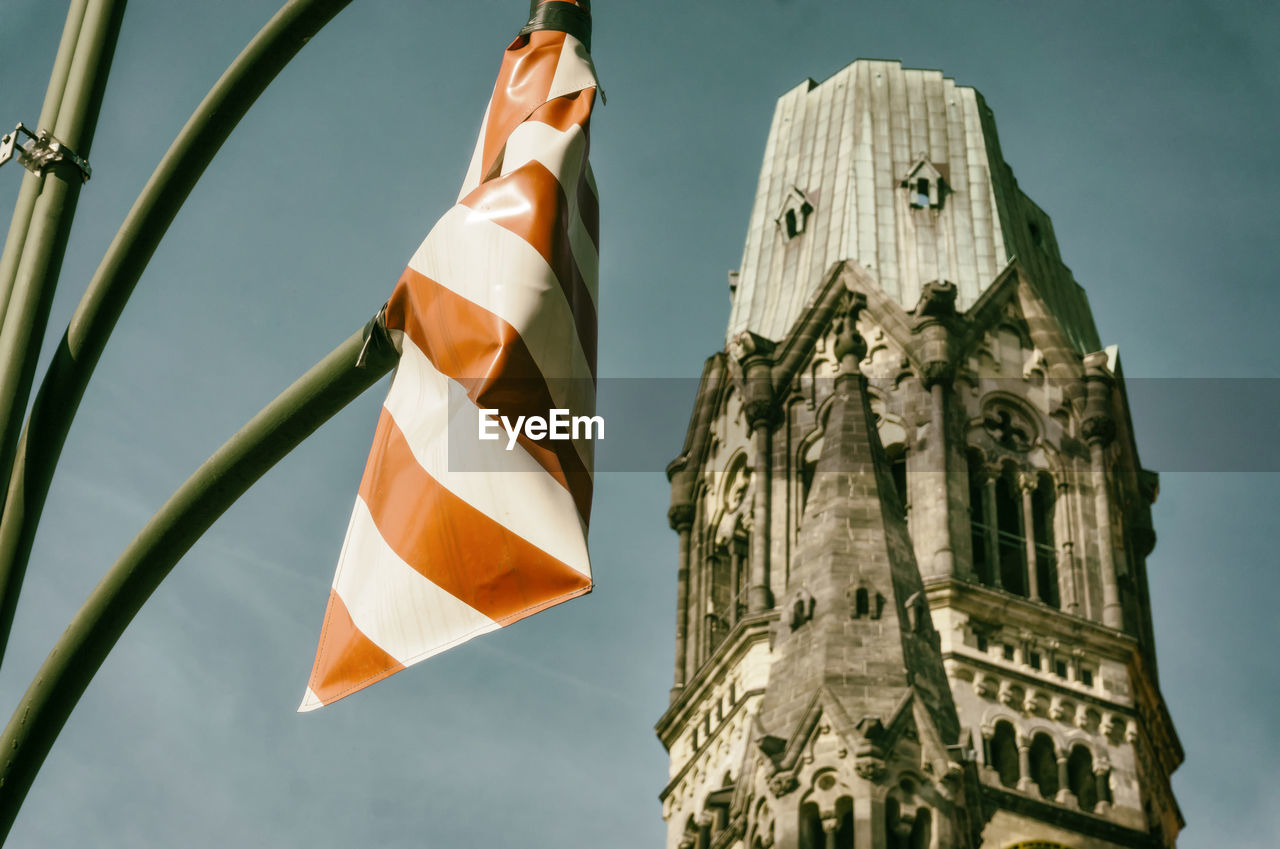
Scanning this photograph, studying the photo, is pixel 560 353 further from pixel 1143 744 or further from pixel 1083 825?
pixel 1143 744

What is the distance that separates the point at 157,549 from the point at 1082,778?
3534 centimetres

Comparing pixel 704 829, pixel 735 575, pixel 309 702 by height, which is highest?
pixel 735 575

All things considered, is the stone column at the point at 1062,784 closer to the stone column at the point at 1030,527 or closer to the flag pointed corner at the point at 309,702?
the stone column at the point at 1030,527

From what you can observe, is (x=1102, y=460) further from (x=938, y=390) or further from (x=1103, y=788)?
(x=1103, y=788)

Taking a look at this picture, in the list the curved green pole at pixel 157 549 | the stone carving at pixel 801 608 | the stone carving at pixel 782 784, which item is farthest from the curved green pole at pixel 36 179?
the stone carving at pixel 801 608

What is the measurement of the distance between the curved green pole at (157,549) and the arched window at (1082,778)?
113 feet

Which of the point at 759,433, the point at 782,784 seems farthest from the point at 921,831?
the point at 759,433

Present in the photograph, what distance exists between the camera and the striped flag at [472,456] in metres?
7.87

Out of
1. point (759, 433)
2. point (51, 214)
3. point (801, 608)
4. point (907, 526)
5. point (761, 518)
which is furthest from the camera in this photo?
point (759, 433)

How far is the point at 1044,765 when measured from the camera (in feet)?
134

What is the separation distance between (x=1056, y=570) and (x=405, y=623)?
126ft

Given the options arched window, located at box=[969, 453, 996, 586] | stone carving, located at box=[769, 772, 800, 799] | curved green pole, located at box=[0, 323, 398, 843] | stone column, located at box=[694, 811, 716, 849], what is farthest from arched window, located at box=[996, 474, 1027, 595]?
curved green pole, located at box=[0, 323, 398, 843]

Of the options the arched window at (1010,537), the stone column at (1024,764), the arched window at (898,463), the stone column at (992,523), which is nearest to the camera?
the stone column at (1024,764)

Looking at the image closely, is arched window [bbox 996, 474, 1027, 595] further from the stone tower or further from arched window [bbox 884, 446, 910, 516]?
arched window [bbox 884, 446, 910, 516]
